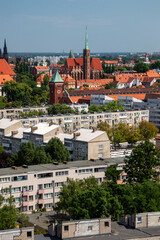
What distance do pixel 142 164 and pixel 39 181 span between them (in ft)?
28.9

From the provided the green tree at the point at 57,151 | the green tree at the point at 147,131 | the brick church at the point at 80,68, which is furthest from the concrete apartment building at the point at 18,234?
the brick church at the point at 80,68

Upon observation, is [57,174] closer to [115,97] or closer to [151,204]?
[151,204]

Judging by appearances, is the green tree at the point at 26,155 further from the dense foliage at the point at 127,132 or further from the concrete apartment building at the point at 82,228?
the concrete apartment building at the point at 82,228

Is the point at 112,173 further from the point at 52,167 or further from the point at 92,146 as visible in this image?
the point at 92,146

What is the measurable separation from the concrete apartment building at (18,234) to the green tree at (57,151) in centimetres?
2866

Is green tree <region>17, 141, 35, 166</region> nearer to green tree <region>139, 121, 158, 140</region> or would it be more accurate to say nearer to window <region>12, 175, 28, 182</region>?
window <region>12, 175, 28, 182</region>

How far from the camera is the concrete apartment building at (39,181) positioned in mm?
47312

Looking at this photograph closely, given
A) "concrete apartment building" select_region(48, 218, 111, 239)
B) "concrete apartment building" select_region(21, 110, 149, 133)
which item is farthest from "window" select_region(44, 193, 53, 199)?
"concrete apartment building" select_region(21, 110, 149, 133)

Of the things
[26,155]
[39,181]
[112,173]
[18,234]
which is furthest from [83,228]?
[26,155]

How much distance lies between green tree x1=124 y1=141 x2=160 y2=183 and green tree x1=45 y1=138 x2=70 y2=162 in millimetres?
10628

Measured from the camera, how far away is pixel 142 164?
159ft

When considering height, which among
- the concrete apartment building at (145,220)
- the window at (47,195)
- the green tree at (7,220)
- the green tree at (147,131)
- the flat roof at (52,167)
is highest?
the concrete apartment building at (145,220)

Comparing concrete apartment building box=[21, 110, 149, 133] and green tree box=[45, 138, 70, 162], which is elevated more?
green tree box=[45, 138, 70, 162]

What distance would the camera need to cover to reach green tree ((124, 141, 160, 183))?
158 ft
